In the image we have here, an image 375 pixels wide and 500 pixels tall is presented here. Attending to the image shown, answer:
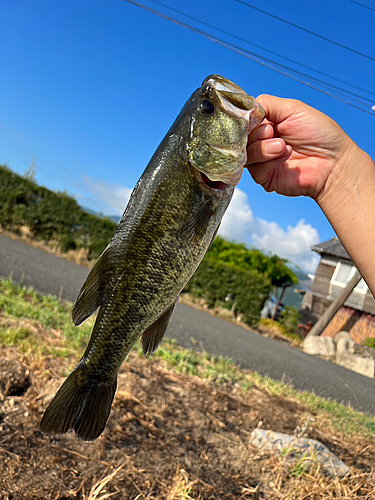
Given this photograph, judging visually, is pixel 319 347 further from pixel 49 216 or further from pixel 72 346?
pixel 72 346

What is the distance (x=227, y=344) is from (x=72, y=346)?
6342 millimetres

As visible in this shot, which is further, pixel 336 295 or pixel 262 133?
pixel 336 295

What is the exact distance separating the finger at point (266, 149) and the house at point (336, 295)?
24893mm

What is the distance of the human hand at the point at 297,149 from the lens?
204 cm

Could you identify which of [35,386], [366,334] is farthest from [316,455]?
[366,334]

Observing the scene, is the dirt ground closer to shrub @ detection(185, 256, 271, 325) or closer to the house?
shrub @ detection(185, 256, 271, 325)

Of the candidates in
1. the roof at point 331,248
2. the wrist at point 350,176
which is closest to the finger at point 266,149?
the wrist at point 350,176

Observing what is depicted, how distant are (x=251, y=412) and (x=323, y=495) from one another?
1.48 meters

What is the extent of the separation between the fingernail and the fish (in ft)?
0.52

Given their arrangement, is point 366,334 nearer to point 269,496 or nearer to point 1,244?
point 1,244

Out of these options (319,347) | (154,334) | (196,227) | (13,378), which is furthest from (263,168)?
(319,347)

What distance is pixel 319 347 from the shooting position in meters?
17.5

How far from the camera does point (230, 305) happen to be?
18.0 m

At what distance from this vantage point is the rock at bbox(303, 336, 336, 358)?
1733 centimetres
